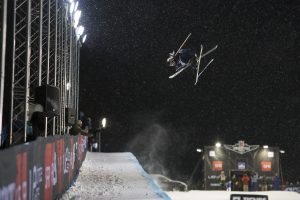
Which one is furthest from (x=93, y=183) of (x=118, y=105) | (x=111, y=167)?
(x=118, y=105)

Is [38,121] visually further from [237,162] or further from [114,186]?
[237,162]

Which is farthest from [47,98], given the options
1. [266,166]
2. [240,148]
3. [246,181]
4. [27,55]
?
[266,166]

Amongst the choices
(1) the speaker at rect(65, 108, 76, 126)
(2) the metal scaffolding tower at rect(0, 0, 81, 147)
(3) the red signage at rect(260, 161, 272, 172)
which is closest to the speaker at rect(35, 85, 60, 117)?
(2) the metal scaffolding tower at rect(0, 0, 81, 147)

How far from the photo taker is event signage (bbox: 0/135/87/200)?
5.59 meters

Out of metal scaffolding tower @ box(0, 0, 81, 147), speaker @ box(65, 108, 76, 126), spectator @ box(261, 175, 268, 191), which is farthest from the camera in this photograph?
spectator @ box(261, 175, 268, 191)

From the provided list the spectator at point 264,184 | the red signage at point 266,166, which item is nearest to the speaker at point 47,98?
the spectator at point 264,184

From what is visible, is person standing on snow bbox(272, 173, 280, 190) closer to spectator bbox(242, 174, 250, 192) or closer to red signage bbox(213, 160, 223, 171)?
red signage bbox(213, 160, 223, 171)

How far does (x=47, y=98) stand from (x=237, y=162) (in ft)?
90.0

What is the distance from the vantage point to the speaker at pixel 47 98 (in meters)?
11.7

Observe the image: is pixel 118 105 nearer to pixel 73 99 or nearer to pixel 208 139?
pixel 208 139

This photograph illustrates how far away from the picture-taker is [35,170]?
7.54 meters

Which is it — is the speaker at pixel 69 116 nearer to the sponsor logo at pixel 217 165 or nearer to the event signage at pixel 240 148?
the sponsor logo at pixel 217 165

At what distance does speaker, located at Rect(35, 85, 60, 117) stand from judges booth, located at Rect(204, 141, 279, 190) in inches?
1038

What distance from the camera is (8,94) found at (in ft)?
30.5
